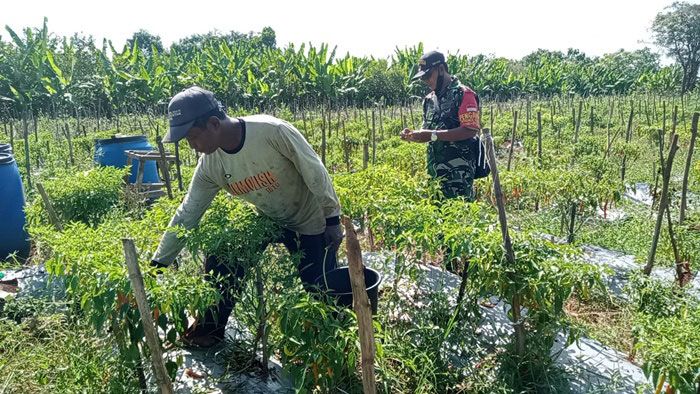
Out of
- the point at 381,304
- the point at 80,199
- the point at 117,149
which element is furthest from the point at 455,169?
the point at 117,149

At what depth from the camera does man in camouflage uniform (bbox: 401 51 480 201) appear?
404 centimetres

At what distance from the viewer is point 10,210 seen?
482 cm

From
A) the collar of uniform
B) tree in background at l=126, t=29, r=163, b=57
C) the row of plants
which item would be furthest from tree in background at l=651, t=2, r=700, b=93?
tree in background at l=126, t=29, r=163, b=57

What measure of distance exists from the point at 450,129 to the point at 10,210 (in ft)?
14.0

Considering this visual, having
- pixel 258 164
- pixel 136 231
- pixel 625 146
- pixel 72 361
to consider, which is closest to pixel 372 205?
pixel 258 164

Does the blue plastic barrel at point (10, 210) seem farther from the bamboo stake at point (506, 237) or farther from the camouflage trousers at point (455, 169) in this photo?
the bamboo stake at point (506, 237)

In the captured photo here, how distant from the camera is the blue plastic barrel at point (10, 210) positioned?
15.6 ft

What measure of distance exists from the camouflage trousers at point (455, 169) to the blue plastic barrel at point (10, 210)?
403 centimetres

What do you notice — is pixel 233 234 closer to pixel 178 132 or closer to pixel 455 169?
pixel 178 132

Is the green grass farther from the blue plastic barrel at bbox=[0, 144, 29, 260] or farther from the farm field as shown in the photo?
the blue plastic barrel at bbox=[0, 144, 29, 260]

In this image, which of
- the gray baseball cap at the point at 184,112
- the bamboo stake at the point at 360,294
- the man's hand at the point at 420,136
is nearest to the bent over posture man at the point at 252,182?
the gray baseball cap at the point at 184,112

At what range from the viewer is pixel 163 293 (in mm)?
2041

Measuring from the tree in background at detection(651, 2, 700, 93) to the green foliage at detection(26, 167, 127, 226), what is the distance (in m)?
42.4

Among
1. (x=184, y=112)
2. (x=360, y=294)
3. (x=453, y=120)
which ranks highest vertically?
(x=184, y=112)
